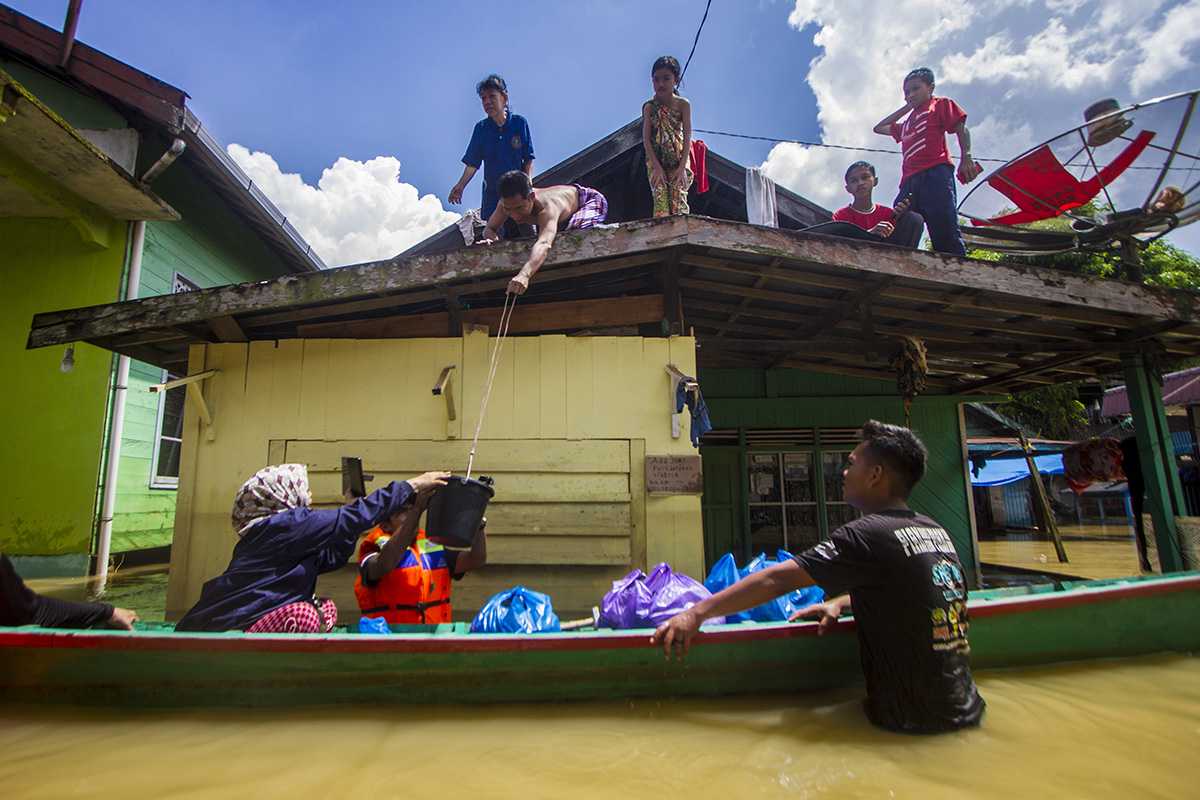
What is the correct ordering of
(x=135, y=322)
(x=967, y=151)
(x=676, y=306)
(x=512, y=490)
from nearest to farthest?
(x=135, y=322), (x=512, y=490), (x=676, y=306), (x=967, y=151)

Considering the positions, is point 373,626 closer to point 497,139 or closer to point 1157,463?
point 497,139

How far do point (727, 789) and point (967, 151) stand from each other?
238 inches

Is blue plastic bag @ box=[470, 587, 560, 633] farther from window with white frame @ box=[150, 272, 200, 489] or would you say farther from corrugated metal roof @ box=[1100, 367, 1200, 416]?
corrugated metal roof @ box=[1100, 367, 1200, 416]

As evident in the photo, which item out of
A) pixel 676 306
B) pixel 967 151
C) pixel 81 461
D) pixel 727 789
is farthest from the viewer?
pixel 81 461

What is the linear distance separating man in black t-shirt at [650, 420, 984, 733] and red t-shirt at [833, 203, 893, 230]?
485cm

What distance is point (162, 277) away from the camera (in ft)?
25.2

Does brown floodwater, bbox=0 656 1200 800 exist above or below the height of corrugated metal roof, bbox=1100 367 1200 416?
below

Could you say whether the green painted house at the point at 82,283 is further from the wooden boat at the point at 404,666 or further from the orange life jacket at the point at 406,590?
the orange life jacket at the point at 406,590

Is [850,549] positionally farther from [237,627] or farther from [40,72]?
[40,72]

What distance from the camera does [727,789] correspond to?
2.02 m

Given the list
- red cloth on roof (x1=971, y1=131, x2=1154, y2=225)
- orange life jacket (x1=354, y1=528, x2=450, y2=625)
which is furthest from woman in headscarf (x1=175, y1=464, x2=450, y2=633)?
red cloth on roof (x1=971, y1=131, x2=1154, y2=225)

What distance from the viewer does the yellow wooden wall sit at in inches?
179

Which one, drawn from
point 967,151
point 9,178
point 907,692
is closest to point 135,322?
point 9,178

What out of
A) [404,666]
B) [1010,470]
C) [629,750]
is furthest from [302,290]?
[1010,470]
